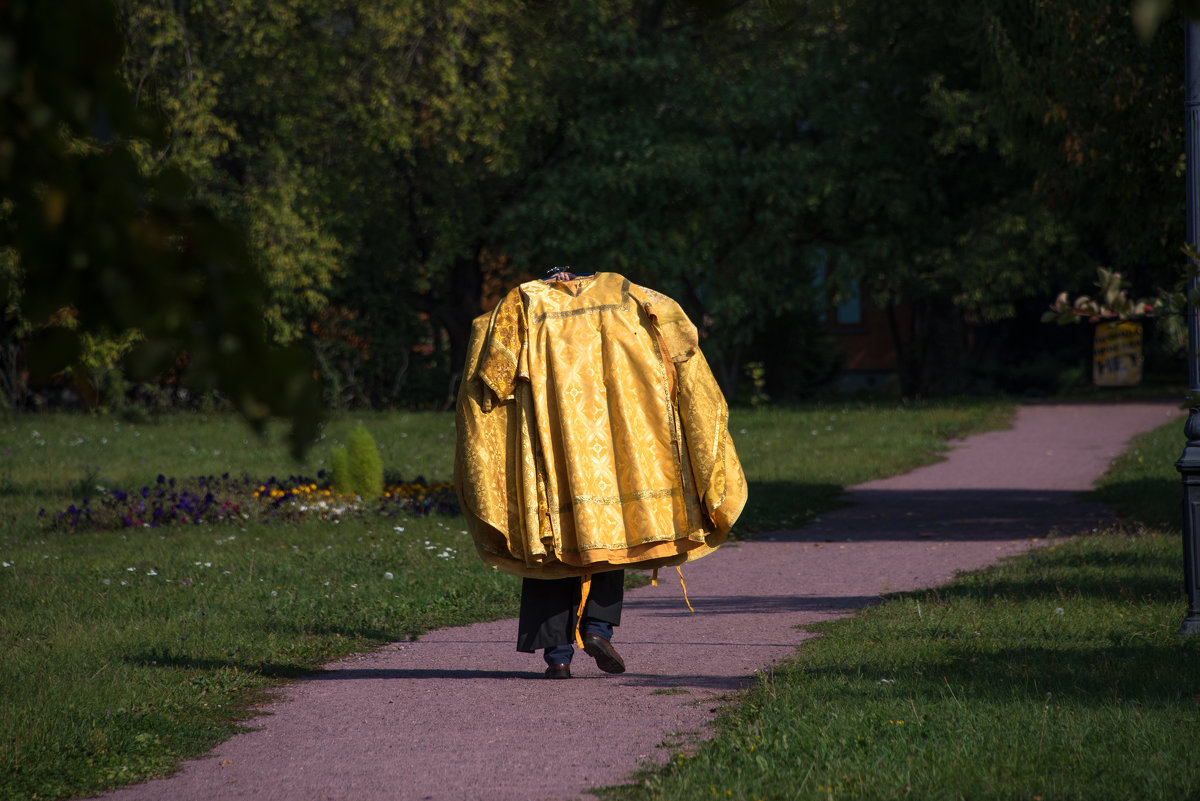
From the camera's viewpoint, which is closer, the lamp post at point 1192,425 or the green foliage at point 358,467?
the lamp post at point 1192,425

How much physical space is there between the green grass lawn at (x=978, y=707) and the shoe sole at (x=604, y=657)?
2.22 feet

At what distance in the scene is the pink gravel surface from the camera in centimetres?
428

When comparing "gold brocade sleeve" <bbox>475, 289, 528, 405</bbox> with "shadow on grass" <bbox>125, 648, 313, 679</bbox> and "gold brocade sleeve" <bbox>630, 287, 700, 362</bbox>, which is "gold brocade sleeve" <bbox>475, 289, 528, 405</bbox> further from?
"shadow on grass" <bbox>125, 648, 313, 679</bbox>

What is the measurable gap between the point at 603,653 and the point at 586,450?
0.85 m

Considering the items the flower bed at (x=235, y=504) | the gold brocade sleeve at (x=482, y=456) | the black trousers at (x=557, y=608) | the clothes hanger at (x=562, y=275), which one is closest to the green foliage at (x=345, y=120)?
the flower bed at (x=235, y=504)

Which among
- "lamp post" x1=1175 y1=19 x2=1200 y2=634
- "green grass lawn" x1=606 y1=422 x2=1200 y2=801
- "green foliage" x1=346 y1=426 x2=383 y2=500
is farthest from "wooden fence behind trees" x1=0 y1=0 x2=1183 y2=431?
"green grass lawn" x1=606 y1=422 x2=1200 y2=801

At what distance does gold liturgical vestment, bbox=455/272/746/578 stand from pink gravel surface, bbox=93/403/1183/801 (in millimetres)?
604

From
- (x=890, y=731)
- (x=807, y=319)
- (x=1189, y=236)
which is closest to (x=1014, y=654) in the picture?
(x=890, y=731)

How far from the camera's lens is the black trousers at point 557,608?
5.76 m

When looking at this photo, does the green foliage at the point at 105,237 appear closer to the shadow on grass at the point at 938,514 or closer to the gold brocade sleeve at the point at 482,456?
the gold brocade sleeve at the point at 482,456

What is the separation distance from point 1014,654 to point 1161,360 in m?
27.5

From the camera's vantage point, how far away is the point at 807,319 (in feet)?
97.4

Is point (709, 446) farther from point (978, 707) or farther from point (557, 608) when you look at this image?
point (978, 707)

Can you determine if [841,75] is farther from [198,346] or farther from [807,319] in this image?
[198,346]
